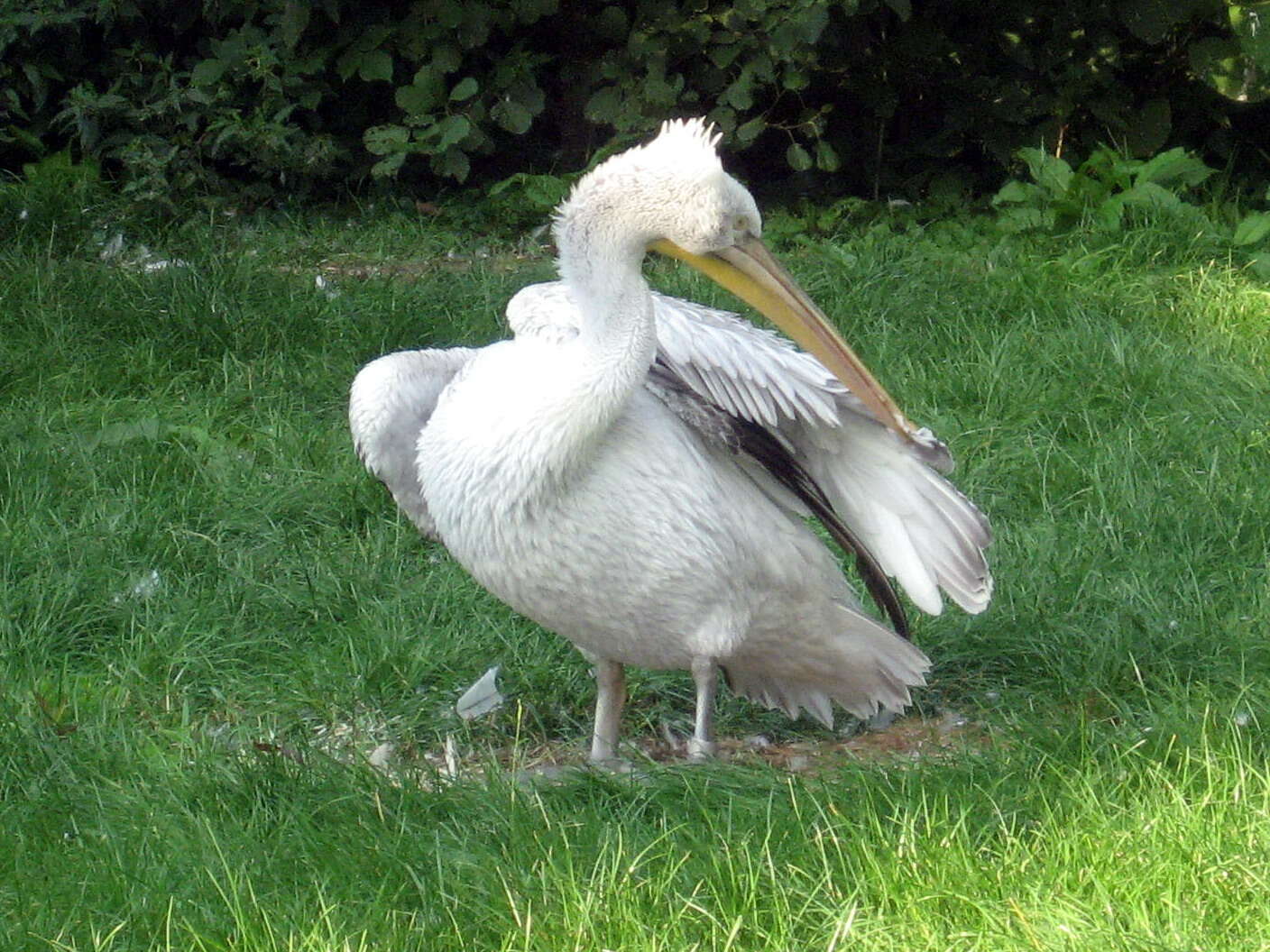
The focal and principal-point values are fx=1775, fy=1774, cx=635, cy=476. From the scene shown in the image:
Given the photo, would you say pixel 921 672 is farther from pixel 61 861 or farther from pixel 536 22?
pixel 536 22

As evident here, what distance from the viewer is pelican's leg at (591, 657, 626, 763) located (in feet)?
11.7

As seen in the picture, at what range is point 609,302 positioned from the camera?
3092 mm

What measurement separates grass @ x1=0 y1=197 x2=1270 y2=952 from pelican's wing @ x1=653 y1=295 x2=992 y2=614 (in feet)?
1.13

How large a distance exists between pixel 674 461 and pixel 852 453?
36cm

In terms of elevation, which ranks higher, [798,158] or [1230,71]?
[1230,71]

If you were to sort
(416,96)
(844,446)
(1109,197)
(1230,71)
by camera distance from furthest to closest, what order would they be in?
(416,96) → (1230,71) → (1109,197) → (844,446)

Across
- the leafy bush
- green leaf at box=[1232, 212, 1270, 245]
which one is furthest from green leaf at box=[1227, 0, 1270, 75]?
green leaf at box=[1232, 212, 1270, 245]

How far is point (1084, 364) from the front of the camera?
16.9ft

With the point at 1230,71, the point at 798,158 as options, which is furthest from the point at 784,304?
the point at 1230,71

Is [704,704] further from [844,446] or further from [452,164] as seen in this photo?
[452,164]

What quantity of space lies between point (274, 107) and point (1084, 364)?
3615mm

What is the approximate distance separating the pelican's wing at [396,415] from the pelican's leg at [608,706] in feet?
1.54

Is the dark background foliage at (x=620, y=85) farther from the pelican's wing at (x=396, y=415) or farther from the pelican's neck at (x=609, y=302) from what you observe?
the pelican's neck at (x=609, y=302)

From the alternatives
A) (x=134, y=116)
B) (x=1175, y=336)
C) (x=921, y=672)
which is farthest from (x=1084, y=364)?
(x=134, y=116)
